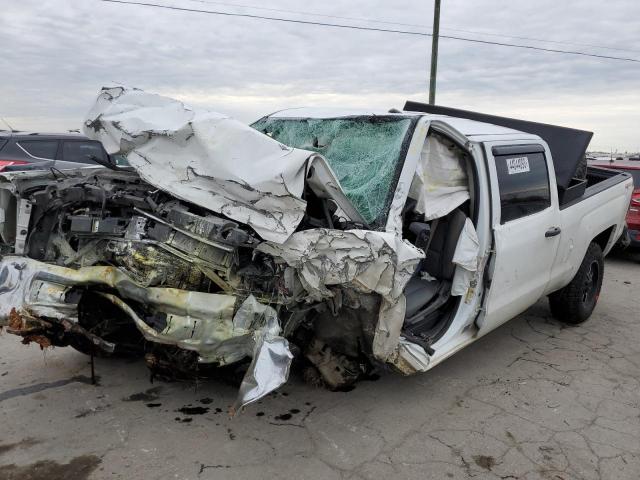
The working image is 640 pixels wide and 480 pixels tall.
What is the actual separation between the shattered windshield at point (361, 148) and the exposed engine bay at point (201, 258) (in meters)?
0.31

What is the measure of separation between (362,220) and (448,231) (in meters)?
1.12

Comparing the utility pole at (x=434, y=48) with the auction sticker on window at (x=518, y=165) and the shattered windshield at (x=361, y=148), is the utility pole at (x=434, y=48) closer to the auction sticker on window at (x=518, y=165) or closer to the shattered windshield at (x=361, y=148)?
the auction sticker on window at (x=518, y=165)

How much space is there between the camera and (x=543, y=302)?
606cm

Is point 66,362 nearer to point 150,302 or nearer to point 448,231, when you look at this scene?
point 150,302

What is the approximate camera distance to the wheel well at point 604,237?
547cm

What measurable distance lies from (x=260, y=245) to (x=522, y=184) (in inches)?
89.9

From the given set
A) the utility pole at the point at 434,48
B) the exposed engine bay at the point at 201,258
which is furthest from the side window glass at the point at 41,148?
the utility pole at the point at 434,48

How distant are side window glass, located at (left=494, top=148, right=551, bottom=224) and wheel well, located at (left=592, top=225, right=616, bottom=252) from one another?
4.99 feet

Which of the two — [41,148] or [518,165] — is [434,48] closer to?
[41,148]

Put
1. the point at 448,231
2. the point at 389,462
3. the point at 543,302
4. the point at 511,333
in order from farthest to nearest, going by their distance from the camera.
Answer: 1. the point at 543,302
2. the point at 511,333
3. the point at 448,231
4. the point at 389,462

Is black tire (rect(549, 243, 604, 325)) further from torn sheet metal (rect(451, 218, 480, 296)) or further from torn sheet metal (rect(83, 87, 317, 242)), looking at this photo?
torn sheet metal (rect(83, 87, 317, 242))

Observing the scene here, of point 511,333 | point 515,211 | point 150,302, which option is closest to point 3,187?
point 150,302

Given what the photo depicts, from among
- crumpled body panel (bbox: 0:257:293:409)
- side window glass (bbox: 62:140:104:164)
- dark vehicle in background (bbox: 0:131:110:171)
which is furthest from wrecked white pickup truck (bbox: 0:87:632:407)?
side window glass (bbox: 62:140:104:164)

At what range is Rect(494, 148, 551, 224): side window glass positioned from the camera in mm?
3848
